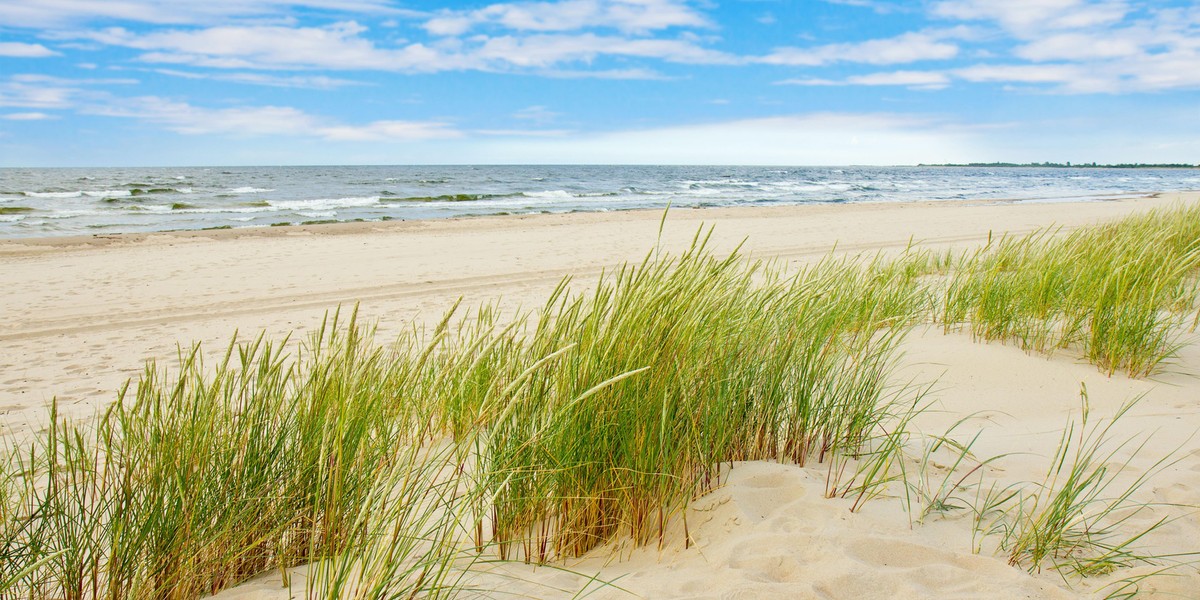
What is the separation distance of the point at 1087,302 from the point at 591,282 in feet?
20.3

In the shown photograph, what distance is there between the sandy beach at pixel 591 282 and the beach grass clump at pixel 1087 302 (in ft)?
0.53

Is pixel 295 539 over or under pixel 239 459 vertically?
under

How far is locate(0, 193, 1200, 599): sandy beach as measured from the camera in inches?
75.9

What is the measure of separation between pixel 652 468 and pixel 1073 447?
6.75 ft

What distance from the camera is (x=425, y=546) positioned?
229 centimetres

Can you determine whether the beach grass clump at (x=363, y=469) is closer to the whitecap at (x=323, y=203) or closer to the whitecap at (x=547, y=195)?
the whitecap at (x=323, y=203)

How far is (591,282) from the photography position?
9.62 meters

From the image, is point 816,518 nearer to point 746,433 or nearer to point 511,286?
point 746,433

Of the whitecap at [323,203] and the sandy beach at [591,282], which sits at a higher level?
the whitecap at [323,203]

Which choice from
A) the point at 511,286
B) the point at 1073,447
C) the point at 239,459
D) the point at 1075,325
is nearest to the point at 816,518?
the point at 1073,447

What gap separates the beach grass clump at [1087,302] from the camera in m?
3.97

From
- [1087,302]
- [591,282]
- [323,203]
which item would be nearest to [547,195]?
[323,203]

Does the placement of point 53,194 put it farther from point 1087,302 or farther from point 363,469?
point 1087,302

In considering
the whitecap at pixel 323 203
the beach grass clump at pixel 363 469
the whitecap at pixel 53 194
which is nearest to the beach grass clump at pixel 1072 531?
the beach grass clump at pixel 363 469
